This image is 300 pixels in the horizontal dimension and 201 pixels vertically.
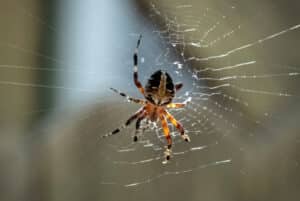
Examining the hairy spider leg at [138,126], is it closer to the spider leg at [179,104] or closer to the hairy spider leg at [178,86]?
the spider leg at [179,104]

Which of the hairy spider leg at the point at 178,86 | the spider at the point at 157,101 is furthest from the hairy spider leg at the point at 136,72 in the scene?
the hairy spider leg at the point at 178,86

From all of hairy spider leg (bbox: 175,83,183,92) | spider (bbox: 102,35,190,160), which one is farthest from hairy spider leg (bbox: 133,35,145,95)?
hairy spider leg (bbox: 175,83,183,92)

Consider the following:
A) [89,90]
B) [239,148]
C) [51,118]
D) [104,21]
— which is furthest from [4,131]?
[239,148]

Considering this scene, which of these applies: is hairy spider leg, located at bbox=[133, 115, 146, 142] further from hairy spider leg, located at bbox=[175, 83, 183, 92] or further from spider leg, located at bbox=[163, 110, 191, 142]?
hairy spider leg, located at bbox=[175, 83, 183, 92]

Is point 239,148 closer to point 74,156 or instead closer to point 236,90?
point 236,90

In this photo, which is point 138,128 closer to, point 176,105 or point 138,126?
point 138,126

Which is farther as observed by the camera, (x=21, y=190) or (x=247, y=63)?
(x=21, y=190)
